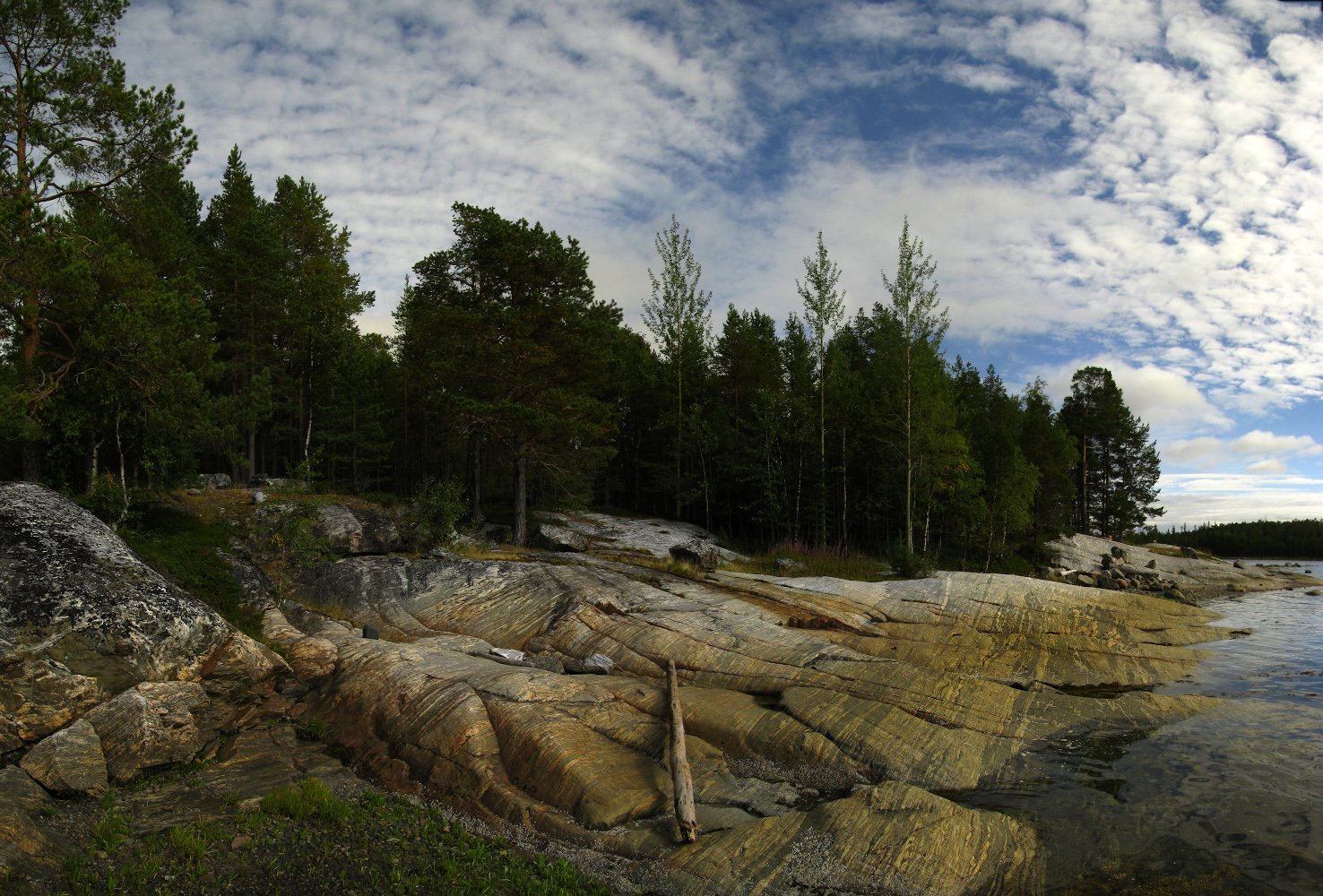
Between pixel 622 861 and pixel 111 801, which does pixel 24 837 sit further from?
pixel 622 861

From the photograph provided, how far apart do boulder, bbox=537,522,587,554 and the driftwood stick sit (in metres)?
16.6

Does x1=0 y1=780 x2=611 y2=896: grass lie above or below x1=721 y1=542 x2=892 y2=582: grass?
below

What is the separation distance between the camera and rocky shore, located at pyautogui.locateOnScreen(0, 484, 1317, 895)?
7125 millimetres

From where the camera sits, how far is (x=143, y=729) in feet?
27.1

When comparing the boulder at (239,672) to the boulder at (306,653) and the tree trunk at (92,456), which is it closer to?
the boulder at (306,653)

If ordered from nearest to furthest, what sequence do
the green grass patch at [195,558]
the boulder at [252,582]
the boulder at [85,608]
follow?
the boulder at [85,608]
the green grass patch at [195,558]
the boulder at [252,582]

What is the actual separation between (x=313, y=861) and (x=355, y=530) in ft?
52.2

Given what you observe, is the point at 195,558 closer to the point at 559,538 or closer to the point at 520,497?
the point at 520,497

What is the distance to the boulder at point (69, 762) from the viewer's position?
7.20 meters

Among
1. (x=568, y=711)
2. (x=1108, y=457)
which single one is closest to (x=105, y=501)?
(x=568, y=711)

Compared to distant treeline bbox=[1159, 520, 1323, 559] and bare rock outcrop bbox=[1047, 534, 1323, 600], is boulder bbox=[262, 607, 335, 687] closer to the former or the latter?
bare rock outcrop bbox=[1047, 534, 1323, 600]

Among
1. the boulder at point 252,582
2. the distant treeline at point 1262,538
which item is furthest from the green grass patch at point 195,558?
the distant treeline at point 1262,538

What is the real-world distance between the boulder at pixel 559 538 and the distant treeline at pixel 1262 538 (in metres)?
81.8

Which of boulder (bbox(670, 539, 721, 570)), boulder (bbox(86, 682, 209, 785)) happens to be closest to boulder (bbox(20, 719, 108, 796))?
boulder (bbox(86, 682, 209, 785))
